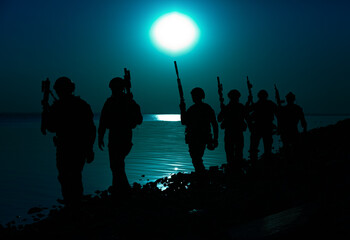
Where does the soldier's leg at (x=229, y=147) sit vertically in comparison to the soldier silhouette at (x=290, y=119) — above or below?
below

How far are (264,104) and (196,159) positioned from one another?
338cm

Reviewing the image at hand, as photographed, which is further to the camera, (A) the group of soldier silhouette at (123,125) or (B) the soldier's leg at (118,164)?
(B) the soldier's leg at (118,164)

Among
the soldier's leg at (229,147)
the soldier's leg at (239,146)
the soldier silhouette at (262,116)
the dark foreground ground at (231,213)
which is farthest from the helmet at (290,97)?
the soldier's leg at (229,147)

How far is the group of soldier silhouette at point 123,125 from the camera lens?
548 centimetres

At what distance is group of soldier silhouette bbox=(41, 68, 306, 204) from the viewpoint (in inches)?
216

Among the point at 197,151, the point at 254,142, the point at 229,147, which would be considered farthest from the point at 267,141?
the point at 197,151

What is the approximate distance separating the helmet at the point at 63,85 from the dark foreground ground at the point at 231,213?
8.22 feet

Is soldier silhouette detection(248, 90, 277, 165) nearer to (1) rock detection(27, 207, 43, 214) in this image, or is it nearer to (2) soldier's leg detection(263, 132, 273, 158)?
(2) soldier's leg detection(263, 132, 273, 158)

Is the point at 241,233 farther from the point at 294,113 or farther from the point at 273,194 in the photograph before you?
the point at 294,113

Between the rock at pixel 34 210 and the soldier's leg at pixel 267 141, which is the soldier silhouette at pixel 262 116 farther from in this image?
the rock at pixel 34 210

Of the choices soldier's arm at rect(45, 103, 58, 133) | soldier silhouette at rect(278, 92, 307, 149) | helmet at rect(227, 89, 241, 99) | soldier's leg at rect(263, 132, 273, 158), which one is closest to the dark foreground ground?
soldier's leg at rect(263, 132, 273, 158)

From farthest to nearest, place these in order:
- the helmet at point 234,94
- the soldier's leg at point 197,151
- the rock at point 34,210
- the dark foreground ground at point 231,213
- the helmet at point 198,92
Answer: the helmet at point 234,94 < the rock at point 34,210 < the soldier's leg at point 197,151 < the helmet at point 198,92 < the dark foreground ground at point 231,213

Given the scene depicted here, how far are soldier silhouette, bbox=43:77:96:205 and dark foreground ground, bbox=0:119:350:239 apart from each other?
0.72 metres

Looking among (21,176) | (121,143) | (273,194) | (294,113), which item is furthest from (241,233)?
(21,176)
